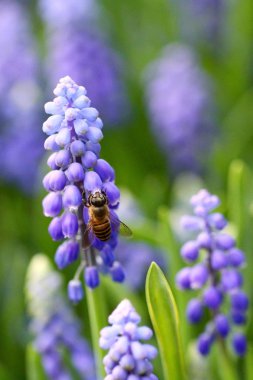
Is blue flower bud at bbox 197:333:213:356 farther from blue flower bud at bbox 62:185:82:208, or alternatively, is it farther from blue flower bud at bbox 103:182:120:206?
blue flower bud at bbox 62:185:82:208

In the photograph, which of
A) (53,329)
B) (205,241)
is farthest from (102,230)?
(53,329)

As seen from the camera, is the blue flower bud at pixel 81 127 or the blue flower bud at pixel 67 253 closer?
the blue flower bud at pixel 81 127

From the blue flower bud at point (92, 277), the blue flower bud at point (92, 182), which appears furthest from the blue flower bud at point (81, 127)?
the blue flower bud at point (92, 277)

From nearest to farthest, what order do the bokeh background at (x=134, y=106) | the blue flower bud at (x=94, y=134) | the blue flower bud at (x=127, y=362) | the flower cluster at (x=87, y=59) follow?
the blue flower bud at (x=127, y=362) < the blue flower bud at (x=94, y=134) < the bokeh background at (x=134, y=106) < the flower cluster at (x=87, y=59)

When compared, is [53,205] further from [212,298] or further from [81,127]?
[212,298]

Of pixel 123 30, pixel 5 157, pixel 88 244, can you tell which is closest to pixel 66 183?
pixel 88 244

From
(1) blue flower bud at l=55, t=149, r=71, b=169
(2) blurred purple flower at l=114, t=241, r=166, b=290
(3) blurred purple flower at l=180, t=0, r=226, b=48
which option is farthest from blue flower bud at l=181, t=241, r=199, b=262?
(3) blurred purple flower at l=180, t=0, r=226, b=48

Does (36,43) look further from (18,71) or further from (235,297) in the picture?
(235,297)

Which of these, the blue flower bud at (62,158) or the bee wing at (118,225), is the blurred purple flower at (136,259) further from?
the blue flower bud at (62,158)
